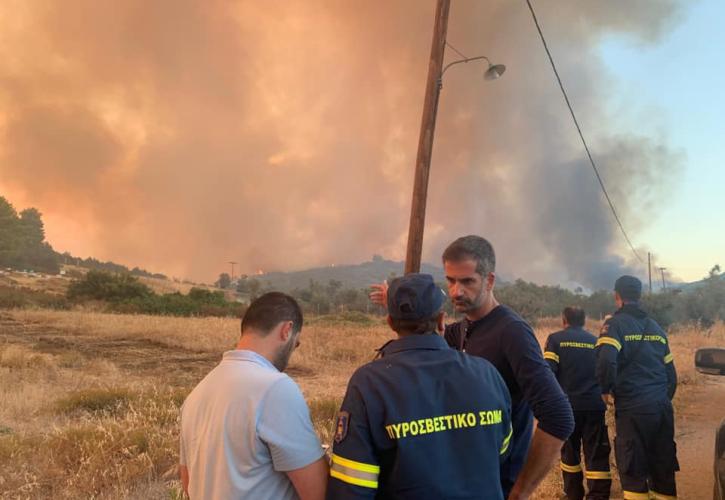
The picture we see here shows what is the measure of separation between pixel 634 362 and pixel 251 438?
4.15 meters

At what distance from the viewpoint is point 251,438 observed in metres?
1.94

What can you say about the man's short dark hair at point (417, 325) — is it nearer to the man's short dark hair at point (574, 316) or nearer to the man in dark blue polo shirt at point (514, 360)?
the man in dark blue polo shirt at point (514, 360)

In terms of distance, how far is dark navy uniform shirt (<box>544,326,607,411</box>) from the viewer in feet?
17.9

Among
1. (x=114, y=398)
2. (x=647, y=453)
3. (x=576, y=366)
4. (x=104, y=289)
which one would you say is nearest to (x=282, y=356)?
(x=647, y=453)

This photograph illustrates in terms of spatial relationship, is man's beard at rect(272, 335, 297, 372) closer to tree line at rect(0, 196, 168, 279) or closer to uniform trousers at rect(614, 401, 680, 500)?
uniform trousers at rect(614, 401, 680, 500)

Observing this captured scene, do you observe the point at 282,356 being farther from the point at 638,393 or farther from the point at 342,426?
the point at 638,393

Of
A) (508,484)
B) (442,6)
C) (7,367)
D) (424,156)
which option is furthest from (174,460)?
(7,367)

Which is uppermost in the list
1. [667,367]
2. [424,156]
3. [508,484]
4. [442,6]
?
[442,6]

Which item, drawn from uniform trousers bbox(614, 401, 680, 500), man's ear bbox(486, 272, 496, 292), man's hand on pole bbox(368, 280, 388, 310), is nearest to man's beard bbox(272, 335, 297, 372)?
man's hand on pole bbox(368, 280, 388, 310)

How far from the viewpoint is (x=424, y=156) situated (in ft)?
18.7

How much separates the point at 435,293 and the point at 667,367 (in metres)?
4.08

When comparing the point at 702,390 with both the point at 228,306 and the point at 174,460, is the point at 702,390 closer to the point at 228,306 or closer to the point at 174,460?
the point at 174,460

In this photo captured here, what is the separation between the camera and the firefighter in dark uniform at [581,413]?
17.2 ft

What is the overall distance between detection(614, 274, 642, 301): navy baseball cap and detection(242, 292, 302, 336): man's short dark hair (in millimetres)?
3872
